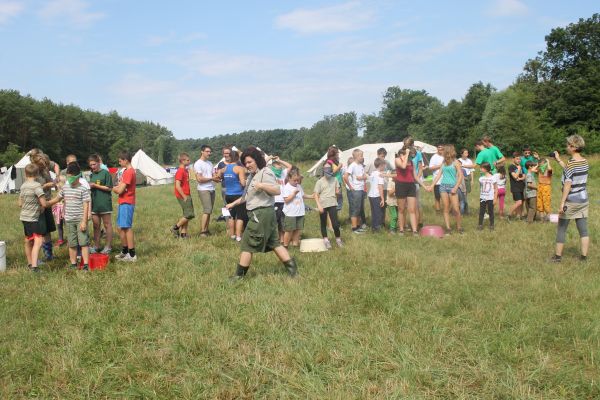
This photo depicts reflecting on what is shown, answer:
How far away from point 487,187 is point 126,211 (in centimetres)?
778

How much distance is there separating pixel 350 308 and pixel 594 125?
4961 cm

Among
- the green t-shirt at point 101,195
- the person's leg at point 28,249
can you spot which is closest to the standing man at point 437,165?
the green t-shirt at point 101,195

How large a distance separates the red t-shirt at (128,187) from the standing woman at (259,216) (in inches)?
98.3

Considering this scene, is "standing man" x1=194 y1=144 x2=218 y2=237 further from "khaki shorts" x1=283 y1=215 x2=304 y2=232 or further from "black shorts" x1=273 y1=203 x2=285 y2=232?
"khaki shorts" x1=283 y1=215 x2=304 y2=232

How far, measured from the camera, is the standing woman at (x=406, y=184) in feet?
32.6

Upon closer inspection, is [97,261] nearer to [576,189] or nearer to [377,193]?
[377,193]

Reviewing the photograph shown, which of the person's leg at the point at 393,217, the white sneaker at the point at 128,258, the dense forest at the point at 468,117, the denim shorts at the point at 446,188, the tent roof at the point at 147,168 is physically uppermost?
the dense forest at the point at 468,117

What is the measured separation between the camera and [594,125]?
45000mm

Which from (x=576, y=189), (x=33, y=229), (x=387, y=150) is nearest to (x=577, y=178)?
(x=576, y=189)

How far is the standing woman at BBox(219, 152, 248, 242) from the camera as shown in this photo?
30.0ft

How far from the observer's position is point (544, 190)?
36.7ft

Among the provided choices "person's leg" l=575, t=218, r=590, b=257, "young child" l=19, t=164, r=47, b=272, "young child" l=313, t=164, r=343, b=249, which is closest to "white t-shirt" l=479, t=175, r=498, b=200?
"person's leg" l=575, t=218, r=590, b=257

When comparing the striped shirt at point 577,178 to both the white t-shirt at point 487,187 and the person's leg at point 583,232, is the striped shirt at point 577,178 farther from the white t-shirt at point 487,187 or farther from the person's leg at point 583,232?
the white t-shirt at point 487,187

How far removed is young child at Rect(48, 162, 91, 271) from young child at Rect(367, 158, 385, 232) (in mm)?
5965
